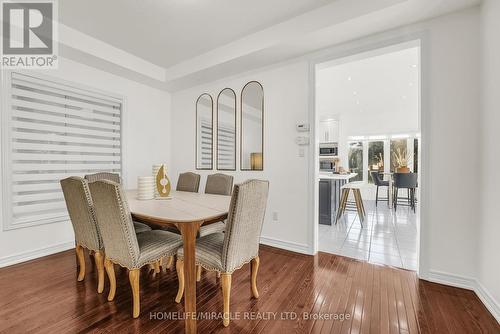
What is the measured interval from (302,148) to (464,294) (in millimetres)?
1971

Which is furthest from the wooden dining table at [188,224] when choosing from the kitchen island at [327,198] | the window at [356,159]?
the window at [356,159]

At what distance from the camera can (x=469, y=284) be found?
1940 millimetres

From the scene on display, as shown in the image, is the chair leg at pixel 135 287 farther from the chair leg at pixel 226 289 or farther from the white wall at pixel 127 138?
the white wall at pixel 127 138

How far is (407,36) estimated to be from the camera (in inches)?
86.5

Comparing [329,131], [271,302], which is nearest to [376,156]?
[329,131]

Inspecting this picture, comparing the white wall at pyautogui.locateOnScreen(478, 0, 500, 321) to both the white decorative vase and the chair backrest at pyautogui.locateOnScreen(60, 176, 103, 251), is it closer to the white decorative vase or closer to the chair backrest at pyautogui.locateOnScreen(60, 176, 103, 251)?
the white decorative vase

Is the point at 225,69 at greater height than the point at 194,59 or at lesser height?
lesser

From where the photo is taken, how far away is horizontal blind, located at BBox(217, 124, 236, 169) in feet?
11.5

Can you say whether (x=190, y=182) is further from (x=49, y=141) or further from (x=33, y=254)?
(x=33, y=254)

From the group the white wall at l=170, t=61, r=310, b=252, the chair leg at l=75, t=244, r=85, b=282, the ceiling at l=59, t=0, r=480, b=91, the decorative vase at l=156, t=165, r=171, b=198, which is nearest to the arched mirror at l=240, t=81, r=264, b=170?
the white wall at l=170, t=61, r=310, b=252

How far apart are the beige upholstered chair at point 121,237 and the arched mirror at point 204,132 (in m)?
2.19

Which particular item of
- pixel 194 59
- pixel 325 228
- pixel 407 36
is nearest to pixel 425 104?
pixel 407 36

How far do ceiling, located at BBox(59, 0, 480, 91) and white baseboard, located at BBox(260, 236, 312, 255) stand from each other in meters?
2.37

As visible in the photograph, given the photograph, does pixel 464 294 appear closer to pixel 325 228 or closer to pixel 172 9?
pixel 325 228
